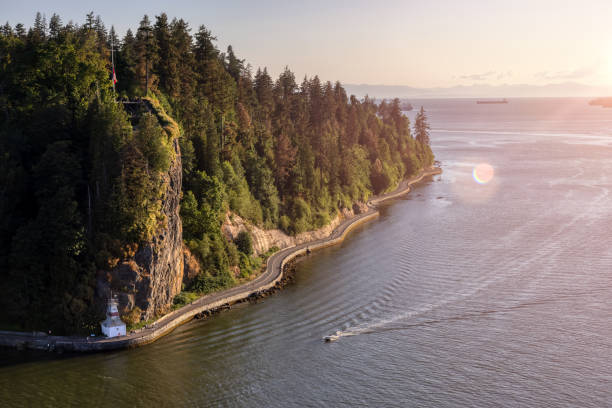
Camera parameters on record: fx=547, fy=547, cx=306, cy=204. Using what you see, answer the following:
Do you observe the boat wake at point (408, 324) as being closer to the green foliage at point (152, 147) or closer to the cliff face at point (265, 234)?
the cliff face at point (265, 234)

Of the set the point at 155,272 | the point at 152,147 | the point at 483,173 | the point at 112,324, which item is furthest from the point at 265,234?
the point at 483,173

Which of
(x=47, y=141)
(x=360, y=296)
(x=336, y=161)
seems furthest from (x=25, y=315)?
(x=336, y=161)

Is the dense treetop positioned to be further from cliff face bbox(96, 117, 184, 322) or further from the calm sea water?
the calm sea water

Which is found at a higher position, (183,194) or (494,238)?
(183,194)

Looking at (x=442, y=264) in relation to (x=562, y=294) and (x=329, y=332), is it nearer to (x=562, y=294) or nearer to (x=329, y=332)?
(x=562, y=294)

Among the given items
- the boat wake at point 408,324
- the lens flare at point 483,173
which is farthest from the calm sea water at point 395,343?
the lens flare at point 483,173

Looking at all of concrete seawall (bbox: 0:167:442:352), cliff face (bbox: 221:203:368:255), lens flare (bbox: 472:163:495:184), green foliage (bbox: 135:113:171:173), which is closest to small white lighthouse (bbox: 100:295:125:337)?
concrete seawall (bbox: 0:167:442:352)

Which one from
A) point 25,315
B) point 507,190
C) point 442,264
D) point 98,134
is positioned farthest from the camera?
point 507,190
